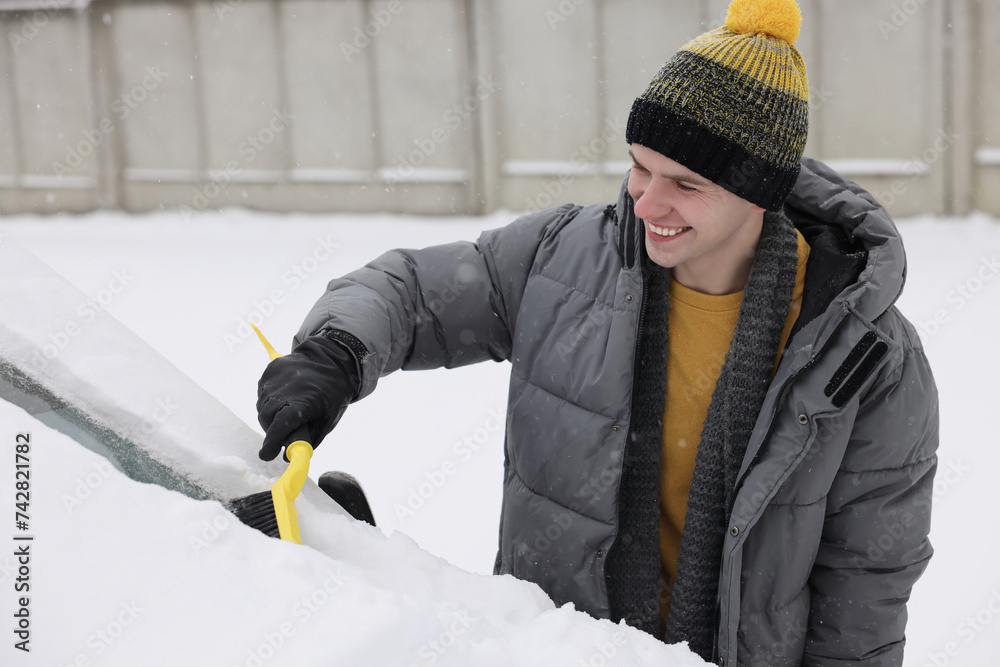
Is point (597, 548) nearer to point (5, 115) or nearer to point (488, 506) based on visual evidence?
point (488, 506)

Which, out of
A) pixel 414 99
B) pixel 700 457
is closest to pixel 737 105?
pixel 700 457

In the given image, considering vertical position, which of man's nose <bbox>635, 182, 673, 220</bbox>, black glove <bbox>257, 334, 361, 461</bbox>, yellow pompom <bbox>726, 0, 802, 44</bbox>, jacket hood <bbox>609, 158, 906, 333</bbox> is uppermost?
yellow pompom <bbox>726, 0, 802, 44</bbox>

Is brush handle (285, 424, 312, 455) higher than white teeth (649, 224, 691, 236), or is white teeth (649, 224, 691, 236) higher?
white teeth (649, 224, 691, 236)

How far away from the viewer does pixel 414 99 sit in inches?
323

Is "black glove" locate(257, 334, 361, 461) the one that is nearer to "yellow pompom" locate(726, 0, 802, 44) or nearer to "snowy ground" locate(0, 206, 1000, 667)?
"snowy ground" locate(0, 206, 1000, 667)

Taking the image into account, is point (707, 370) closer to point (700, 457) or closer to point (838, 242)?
point (700, 457)

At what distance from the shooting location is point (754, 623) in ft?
5.50

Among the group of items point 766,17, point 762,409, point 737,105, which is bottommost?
point 762,409

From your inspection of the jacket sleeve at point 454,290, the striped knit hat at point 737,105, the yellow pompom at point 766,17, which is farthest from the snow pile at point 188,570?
the yellow pompom at point 766,17

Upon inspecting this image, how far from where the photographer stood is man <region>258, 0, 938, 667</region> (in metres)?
1.57

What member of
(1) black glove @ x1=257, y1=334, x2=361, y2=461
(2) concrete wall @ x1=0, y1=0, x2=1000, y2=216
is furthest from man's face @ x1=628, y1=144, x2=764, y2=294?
(2) concrete wall @ x1=0, y1=0, x2=1000, y2=216

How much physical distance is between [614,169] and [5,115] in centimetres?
633

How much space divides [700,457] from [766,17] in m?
0.79

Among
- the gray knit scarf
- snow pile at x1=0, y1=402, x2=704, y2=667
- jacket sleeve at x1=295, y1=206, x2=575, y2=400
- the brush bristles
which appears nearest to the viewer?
snow pile at x1=0, y1=402, x2=704, y2=667
